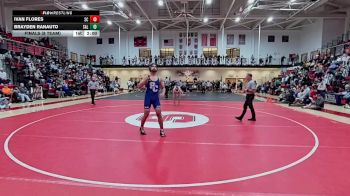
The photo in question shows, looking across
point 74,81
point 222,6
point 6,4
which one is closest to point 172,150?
point 74,81

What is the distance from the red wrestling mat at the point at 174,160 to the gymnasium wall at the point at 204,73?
27061 mm

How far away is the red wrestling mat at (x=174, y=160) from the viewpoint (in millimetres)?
2836

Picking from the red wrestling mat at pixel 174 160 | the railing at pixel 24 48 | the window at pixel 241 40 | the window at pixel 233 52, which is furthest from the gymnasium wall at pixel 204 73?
the red wrestling mat at pixel 174 160

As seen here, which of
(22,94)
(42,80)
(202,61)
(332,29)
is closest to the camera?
(22,94)

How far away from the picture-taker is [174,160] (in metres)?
3.78

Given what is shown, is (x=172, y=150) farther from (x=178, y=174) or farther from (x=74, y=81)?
(x=74, y=81)

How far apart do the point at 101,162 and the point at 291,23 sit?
3290 centimetres

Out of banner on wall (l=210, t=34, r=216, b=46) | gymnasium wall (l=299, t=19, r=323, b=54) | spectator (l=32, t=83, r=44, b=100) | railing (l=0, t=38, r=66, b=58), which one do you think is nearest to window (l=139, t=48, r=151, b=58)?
banner on wall (l=210, t=34, r=216, b=46)

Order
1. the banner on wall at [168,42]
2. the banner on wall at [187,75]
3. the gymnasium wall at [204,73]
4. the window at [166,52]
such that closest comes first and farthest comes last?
1. the gymnasium wall at [204,73]
2. the banner on wall at [187,75]
3. the banner on wall at [168,42]
4. the window at [166,52]

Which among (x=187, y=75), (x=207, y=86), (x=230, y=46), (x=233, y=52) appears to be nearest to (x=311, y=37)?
(x=233, y=52)

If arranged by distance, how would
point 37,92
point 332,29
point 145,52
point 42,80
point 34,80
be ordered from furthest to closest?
point 145,52 < point 332,29 < point 42,80 < point 34,80 < point 37,92

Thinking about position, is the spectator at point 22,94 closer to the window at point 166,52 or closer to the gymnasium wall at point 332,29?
the window at point 166,52

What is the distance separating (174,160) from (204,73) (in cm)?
3021
